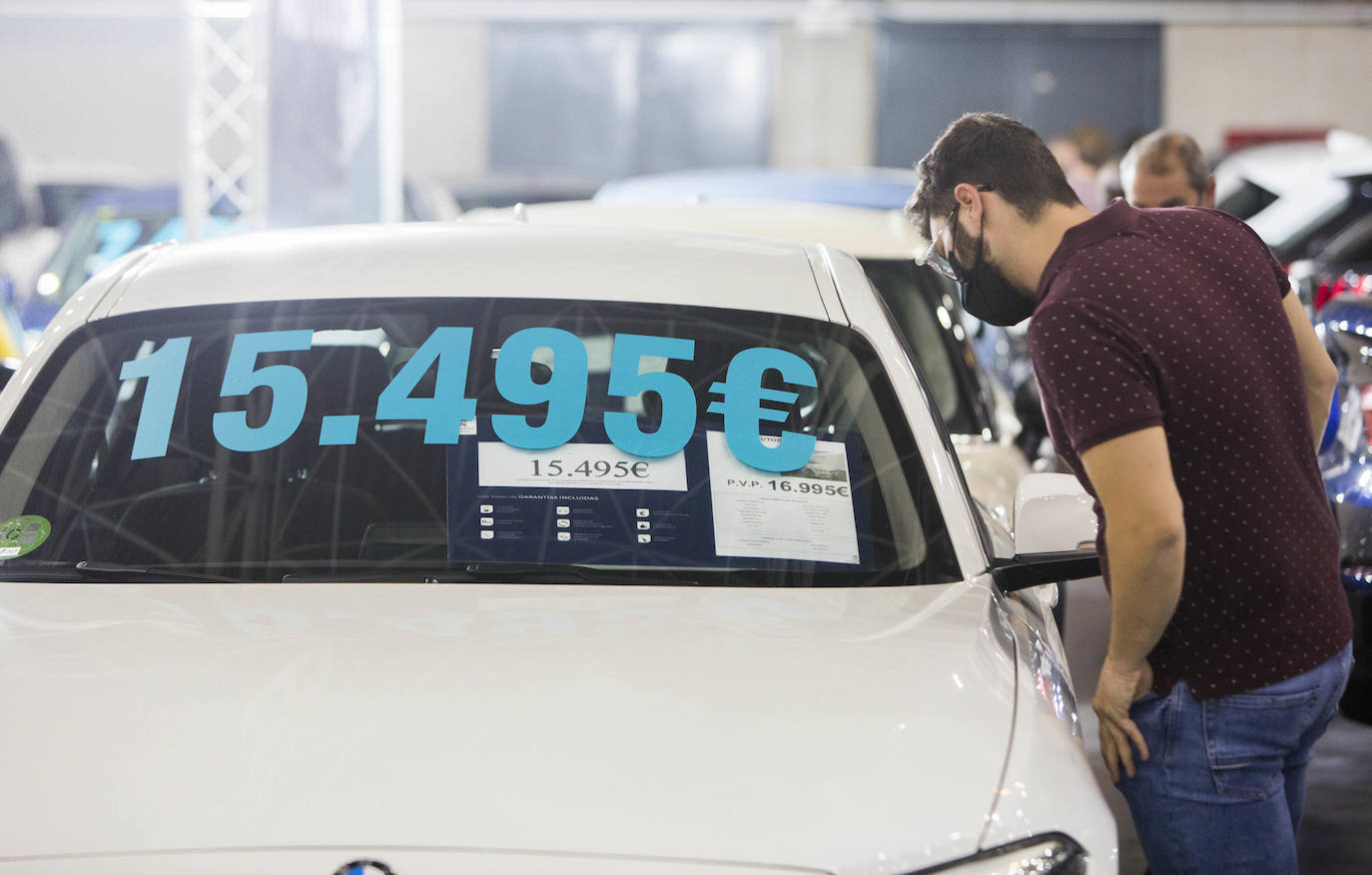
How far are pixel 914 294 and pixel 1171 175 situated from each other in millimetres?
1116

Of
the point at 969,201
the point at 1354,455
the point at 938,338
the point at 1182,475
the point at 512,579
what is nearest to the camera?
the point at 1182,475

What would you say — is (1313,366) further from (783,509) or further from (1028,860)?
(1028,860)

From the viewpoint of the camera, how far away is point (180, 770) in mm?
1782

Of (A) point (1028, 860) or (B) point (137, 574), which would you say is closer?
(A) point (1028, 860)

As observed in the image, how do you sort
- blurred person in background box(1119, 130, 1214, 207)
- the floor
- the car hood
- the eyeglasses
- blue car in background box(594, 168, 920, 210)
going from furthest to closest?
blue car in background box(594, 168, 920, 210)
blurred person in background box(1119, 130, 1214, 207)
the floor
the eyeglasses
the car hood

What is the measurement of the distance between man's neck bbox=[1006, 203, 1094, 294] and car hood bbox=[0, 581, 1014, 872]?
0.49 m

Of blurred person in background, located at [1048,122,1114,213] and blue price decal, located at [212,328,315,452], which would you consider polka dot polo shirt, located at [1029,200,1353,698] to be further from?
blurred person in background, located at [1048,122,1114,213]

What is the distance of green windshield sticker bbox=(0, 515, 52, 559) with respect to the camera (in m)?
2.48

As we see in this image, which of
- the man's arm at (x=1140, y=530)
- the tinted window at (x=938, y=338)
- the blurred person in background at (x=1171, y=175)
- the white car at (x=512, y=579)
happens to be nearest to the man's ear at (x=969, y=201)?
the man's arm at (x=1140, y=530)

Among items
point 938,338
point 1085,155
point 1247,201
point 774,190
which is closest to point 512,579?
point 938,338

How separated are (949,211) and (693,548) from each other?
62 cm

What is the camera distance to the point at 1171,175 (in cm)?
516

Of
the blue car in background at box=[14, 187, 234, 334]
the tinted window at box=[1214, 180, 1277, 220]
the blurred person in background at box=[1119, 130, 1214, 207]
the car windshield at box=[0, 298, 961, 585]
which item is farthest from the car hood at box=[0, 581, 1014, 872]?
the blue car in background at box=[14, 187, 234, 334]

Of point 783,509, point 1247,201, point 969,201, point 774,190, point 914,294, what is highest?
point 1247,201
